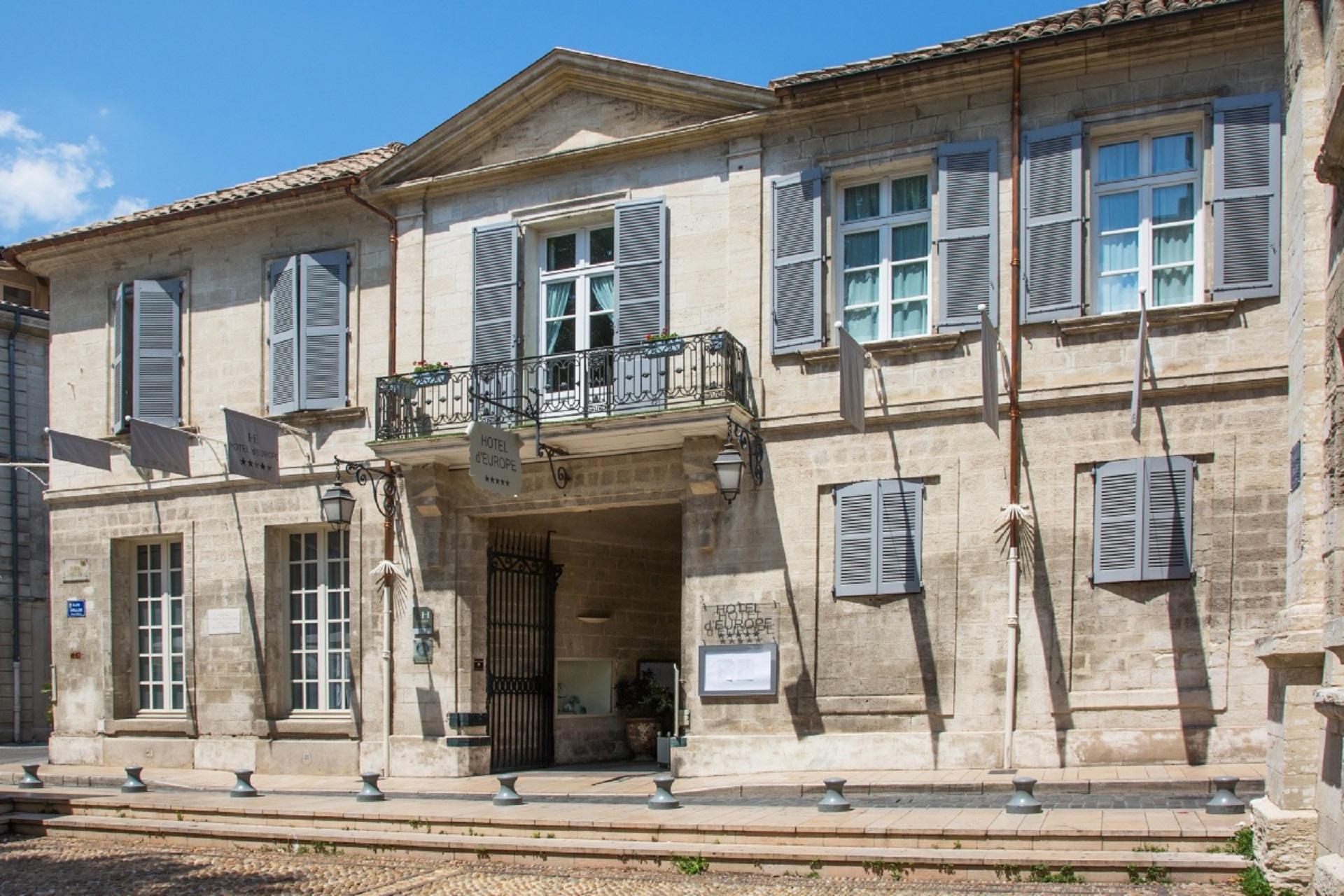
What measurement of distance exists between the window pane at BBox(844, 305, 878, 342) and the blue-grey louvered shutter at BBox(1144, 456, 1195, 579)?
3.14m

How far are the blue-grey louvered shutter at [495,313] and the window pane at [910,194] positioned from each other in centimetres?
441

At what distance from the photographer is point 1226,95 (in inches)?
515

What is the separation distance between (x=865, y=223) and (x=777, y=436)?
7.82 ft

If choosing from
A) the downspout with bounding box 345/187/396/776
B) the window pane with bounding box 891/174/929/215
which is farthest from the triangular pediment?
the window pane with bounding box 891/174/929/215

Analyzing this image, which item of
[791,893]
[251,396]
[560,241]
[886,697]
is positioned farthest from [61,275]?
[791,893]

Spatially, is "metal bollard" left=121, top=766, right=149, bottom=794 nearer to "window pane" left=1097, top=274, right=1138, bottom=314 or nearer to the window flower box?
the window flower box

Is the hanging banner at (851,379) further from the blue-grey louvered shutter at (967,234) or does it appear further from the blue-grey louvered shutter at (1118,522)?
the blue-grey louvered shutter at (1118,522)

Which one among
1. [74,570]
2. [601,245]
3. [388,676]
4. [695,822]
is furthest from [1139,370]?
[74,570]

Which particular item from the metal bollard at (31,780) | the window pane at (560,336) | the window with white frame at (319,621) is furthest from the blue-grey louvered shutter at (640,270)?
the metal bollard at (31,780)

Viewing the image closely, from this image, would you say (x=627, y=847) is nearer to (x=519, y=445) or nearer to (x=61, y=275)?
(x=519, y=445)

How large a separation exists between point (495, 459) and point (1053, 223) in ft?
19.5

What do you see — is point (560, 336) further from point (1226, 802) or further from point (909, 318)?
point (1226, 802)

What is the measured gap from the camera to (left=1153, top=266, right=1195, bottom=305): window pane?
13297mm

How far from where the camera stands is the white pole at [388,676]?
1655 cm
